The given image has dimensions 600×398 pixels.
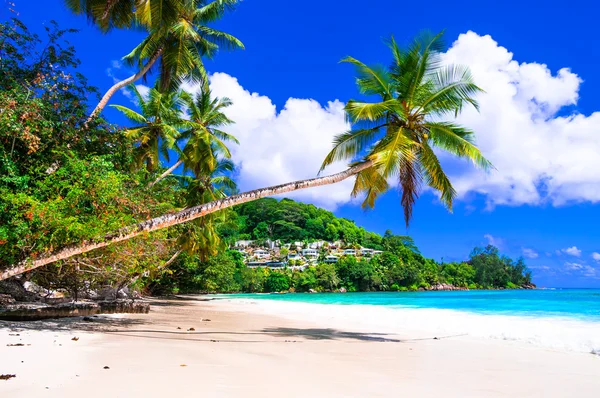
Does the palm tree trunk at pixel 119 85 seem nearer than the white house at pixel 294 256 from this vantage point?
Yes

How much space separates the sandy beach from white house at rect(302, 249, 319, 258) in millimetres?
85526

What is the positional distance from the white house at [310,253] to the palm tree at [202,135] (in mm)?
75181

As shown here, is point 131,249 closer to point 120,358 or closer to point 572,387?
point 120,358

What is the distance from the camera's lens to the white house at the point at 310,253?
94719 mm

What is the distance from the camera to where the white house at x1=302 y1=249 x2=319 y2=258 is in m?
94.7

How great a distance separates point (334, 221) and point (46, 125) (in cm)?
10788

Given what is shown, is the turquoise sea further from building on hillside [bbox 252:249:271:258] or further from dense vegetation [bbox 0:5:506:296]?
building on hillside [bbox 252:249:271:258]

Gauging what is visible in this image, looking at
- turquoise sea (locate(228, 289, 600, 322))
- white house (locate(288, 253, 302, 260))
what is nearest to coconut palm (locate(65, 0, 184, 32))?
turquoise sea (locate(228, 289, 600, 322))

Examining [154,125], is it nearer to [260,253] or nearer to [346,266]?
[346,266]

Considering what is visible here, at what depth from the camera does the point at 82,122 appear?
32.5 ft

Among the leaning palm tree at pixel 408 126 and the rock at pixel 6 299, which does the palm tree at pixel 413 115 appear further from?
the rock at pixel 6 299

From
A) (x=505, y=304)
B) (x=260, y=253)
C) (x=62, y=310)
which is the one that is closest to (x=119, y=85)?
(x=62, y=310)

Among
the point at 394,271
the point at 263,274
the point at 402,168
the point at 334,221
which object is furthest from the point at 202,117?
the point at 334,221

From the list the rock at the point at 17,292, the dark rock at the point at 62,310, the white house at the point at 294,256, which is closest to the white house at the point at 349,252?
the white house at the point at 294,256
